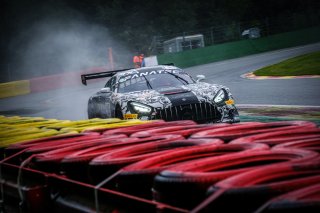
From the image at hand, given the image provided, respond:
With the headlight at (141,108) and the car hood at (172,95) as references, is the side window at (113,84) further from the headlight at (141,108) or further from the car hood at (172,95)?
the headlight at (141,108)

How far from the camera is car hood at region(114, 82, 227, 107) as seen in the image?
8.34 meters

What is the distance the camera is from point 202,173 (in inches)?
99.0

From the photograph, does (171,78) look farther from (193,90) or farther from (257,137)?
(257,137)

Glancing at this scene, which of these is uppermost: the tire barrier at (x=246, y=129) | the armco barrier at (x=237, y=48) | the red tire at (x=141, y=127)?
the armco barrier at (x=237, y=48)

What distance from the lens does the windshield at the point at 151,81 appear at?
31.1 ft

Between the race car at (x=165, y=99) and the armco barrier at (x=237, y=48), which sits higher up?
the armco barrier at (x=237, y=48)

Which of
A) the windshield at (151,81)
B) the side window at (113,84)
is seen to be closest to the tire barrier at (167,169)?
the windshield at (151,81)

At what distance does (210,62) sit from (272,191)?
34607 mm

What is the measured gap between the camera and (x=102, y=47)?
52.2m

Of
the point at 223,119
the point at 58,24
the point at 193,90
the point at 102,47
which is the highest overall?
the point at 58,24

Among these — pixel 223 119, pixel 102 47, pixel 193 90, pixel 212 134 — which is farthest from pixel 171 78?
pixel 102 47

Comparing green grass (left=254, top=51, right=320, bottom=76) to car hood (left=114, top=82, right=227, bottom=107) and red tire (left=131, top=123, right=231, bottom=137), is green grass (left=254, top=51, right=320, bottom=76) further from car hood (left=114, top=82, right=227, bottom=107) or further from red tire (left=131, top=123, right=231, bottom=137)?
red tire (left=131, top=123, right=231, bottom=137)

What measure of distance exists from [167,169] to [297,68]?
18.9 m

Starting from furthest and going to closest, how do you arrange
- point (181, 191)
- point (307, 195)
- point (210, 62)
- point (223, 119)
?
point (210, 62) < point (223, 119) < point (181, 191) < point (307, 195)
